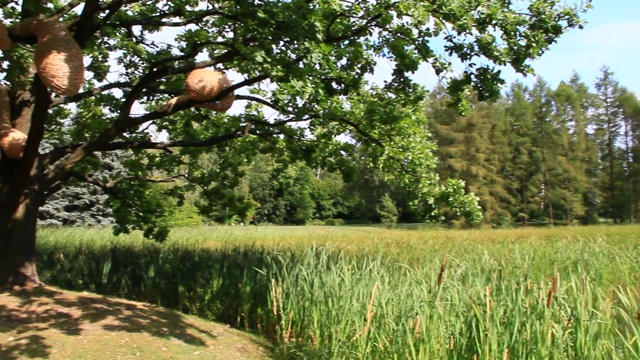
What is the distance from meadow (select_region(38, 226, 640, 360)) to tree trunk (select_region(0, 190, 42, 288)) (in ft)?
7.04

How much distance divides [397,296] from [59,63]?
3.56 m

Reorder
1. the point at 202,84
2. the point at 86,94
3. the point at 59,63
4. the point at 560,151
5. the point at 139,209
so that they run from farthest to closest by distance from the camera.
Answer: the point at 560,151, the point at 139,209, the point at 86,94, the point at 202,84, the point at 59,63

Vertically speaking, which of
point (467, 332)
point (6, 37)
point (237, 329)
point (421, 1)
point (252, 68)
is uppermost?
point (421, 1)

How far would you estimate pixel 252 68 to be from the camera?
7984mm

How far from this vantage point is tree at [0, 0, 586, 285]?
6957 millimetres

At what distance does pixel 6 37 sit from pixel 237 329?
4.94 meters

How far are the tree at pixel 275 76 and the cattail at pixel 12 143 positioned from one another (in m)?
0.04

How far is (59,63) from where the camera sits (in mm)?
4797

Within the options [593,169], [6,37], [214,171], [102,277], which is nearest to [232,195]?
[214,171]

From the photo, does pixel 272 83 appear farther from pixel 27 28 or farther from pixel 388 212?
A: pixel 388 212

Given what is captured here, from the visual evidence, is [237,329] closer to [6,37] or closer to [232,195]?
[232,195]

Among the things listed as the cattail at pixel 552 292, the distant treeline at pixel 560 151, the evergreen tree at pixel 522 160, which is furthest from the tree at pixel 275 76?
the evergreen tree at pixel 522 160

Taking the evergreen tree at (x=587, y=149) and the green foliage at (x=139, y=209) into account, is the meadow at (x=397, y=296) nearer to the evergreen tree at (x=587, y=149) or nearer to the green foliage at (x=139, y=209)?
the green foliage at (x=139, y=209)

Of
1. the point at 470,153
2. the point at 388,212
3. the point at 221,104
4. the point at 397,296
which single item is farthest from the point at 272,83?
the point at 388,212
